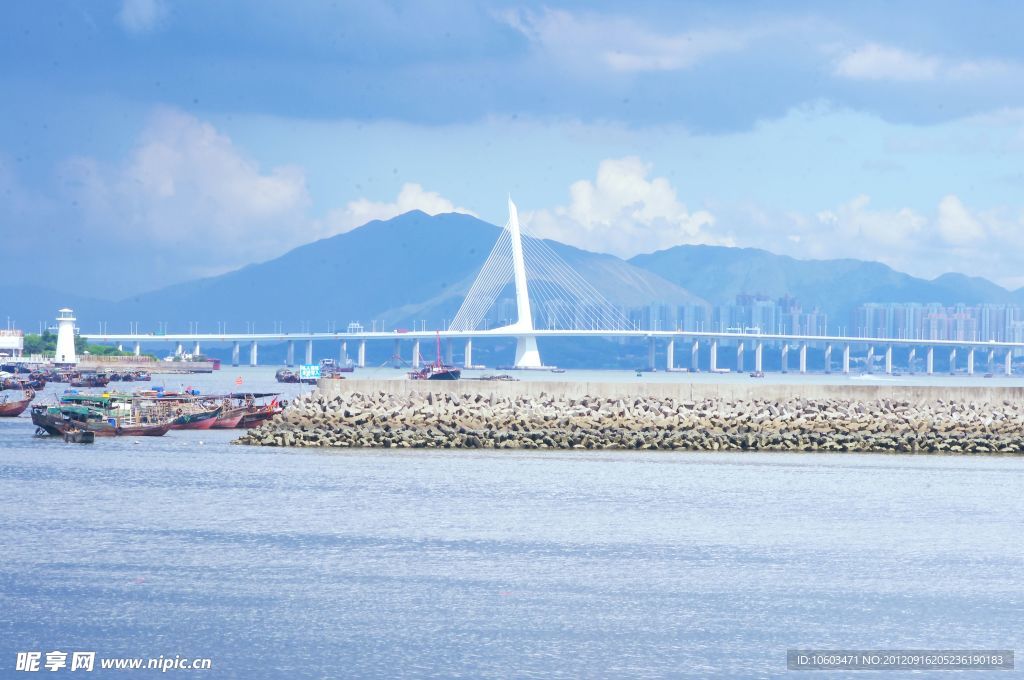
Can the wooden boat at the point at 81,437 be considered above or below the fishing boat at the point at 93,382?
below

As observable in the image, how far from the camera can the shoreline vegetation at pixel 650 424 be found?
33.4 metres

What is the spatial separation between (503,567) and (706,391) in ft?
64.0

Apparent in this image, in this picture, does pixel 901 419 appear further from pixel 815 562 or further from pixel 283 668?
pixel 283 668

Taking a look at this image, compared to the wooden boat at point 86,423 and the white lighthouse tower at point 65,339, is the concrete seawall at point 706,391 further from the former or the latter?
the white lighthouse tower at point 65,339

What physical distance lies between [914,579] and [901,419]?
19.1 meters

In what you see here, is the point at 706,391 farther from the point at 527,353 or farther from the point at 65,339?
the point at 65,339

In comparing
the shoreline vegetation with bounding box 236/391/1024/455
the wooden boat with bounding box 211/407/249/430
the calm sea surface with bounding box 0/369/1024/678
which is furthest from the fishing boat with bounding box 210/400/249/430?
the calm sea surface with bounding box 0/369/1024/678

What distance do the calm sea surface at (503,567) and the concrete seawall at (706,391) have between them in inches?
264

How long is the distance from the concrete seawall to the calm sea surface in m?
6.70

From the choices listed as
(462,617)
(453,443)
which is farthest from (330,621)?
(453,443)

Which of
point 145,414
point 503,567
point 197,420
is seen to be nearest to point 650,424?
point 197,420

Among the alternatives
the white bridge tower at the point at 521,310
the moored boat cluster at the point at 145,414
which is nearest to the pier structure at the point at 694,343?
the white bridge tower at the point at 521,310

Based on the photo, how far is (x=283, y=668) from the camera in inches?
459

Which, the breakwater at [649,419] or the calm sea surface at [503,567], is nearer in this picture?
the calm sea surface at [503,567]
